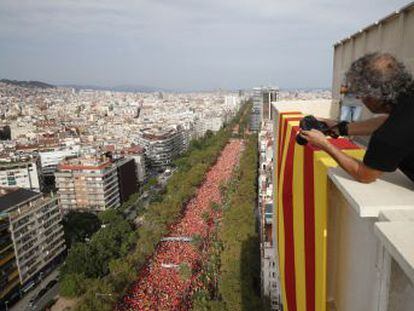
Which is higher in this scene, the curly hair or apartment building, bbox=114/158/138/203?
the curly hair

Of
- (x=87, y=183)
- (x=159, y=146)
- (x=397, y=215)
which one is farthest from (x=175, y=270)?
(x=159, y=146)

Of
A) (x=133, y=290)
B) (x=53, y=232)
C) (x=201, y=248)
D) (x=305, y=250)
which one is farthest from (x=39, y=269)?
(x=305, y=250)

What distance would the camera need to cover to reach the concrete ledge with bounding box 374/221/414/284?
0.77 meters

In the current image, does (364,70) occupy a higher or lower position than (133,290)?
higher

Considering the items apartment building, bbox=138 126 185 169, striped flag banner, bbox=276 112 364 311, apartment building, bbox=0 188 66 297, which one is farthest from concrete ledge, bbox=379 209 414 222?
apartment building, bbox=138 126 185 169

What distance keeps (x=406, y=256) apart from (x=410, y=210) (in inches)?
9.3

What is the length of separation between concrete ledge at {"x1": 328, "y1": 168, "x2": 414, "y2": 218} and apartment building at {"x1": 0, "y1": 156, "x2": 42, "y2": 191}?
85.6 ft

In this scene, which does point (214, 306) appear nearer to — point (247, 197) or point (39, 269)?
point (39, 269)

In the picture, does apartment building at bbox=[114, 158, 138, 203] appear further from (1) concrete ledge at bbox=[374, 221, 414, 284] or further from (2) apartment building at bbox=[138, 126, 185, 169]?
(1) concrete ledge at bbox=[374, 221, 414, 284]

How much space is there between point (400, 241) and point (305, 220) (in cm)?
106

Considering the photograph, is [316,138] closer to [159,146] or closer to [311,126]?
[311,126]

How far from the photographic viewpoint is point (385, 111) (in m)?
1.24

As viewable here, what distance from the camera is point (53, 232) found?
640 inches

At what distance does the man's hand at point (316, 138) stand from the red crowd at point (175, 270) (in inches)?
471
